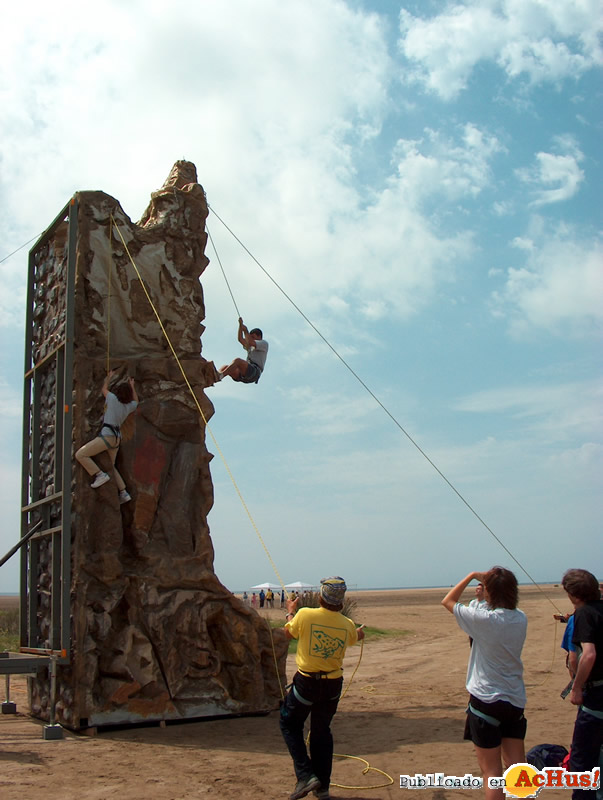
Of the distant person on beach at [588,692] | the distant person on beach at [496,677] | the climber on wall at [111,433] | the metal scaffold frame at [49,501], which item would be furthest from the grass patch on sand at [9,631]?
the distant person on beach at [588,692]

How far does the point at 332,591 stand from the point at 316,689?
0.75m

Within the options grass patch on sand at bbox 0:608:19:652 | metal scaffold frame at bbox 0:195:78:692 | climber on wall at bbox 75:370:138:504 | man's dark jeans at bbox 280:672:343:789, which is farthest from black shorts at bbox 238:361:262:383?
grass patch on sand at bbox 0:608:19:652

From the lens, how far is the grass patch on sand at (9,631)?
1846 cm

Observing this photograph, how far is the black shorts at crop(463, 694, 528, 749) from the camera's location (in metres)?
4.43

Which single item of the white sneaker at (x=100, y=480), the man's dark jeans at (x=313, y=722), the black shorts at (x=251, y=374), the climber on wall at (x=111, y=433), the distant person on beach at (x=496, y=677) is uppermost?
the black shorts at (x=251, y=374)

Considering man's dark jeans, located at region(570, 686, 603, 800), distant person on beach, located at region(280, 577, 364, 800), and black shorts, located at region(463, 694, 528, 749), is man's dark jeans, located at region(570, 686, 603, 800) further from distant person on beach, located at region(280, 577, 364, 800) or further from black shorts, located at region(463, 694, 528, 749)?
distant person on beach, located at region(280, 577, 364, 800)

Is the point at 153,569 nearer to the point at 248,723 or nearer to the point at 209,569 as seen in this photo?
the point at 209,569

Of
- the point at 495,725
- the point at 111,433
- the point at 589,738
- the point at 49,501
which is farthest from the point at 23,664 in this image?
the point at 589,738

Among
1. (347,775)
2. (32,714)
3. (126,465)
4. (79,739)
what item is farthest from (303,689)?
(32,714)

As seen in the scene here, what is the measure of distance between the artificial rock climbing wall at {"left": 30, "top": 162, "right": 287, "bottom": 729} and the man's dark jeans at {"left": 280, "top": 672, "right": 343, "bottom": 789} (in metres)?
3.55

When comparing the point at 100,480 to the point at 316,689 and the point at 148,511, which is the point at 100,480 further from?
the point at 316,689

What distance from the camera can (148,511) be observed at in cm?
952

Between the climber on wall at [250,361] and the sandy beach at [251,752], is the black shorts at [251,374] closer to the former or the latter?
the climber on wall at [250,361]

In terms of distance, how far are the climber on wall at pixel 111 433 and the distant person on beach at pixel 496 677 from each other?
5.62 m
